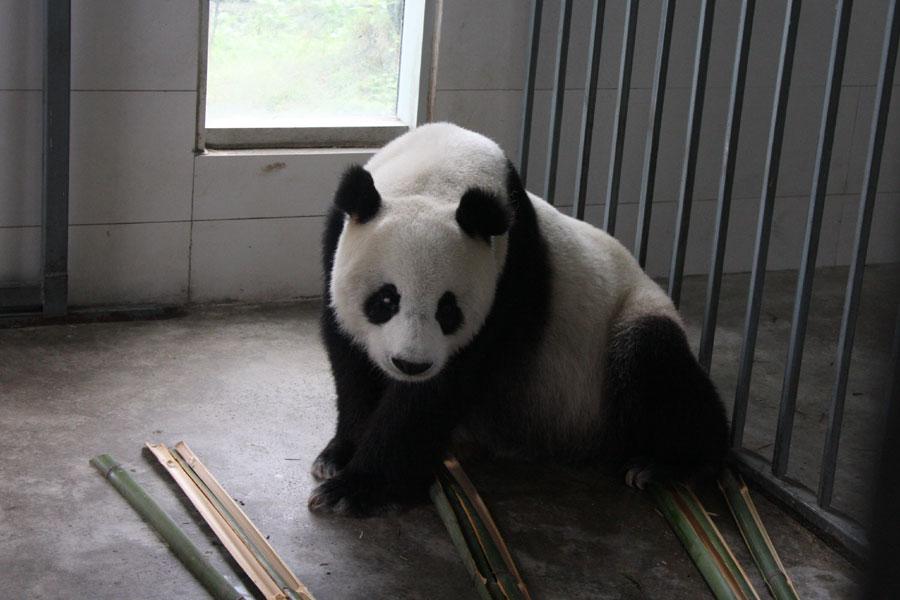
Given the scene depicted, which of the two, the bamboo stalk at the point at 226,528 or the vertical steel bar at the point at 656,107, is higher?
the vertical steel bar at the point at 656,107

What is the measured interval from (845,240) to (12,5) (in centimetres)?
456

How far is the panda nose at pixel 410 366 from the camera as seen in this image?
2.89 meters

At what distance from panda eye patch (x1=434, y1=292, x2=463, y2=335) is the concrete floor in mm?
683

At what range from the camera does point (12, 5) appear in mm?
4312

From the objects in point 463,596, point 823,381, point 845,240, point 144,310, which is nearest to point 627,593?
point 463,596

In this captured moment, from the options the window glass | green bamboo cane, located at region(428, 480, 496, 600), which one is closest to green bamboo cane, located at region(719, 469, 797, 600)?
green bamboo cane, located at region(428, 480, 496, 600)

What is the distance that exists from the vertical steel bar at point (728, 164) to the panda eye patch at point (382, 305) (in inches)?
55.0

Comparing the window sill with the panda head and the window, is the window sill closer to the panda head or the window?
the window

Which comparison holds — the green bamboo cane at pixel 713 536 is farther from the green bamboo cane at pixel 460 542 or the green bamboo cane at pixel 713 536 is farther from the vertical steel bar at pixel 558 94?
the vertical steel bar at pixel 558 94

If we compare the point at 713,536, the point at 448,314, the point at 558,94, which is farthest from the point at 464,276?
the point at 558,94

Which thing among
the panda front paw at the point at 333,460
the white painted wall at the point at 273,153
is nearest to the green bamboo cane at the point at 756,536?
the panda front paw at the point at 333,460

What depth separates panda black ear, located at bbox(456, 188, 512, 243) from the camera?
9.61 feet

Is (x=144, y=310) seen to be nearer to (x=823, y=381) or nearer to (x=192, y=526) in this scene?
(x=192, y=526)

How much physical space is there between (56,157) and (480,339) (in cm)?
215
